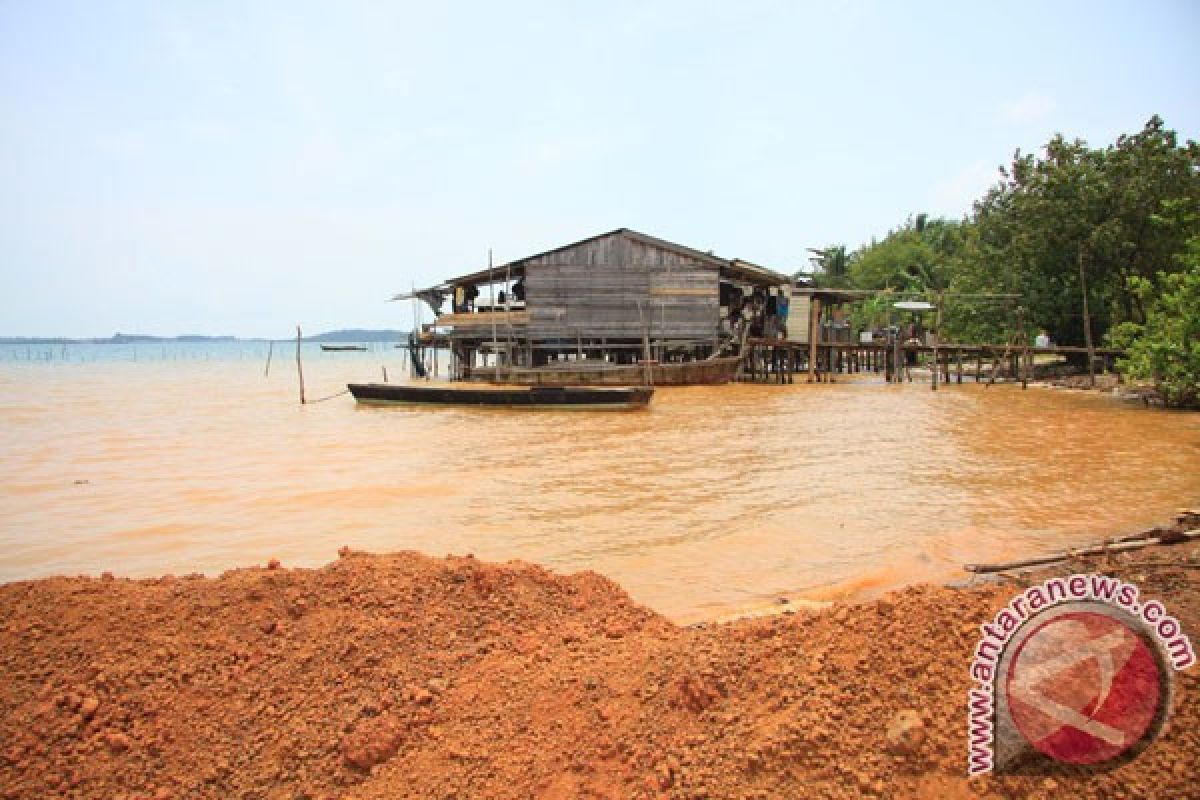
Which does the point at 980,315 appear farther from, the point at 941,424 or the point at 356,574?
the point at 356,574

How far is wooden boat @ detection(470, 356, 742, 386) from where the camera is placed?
82.5ft

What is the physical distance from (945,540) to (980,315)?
2405 cm

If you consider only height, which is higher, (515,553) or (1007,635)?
(1007,635)

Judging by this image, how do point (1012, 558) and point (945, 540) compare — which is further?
point (945, 540)

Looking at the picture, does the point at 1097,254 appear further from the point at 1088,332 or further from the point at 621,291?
the point at 621,291

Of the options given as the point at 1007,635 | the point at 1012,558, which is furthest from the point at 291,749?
the point at 1012,558

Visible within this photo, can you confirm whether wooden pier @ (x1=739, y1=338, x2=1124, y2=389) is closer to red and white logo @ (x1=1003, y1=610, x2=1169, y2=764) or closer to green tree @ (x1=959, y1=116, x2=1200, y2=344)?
green tree @ (x1=959, y1=116, x2=1200, y2=344)

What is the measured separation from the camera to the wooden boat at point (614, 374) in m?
25.1

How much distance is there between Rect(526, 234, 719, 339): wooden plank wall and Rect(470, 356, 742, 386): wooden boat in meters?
1.50

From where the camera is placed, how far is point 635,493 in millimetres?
8617

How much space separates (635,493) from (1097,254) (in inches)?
837

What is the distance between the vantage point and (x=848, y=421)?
49.5 feet

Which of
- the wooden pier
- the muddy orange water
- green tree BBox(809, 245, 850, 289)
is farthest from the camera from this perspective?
green tree BBox(809, 245, 850, 289)

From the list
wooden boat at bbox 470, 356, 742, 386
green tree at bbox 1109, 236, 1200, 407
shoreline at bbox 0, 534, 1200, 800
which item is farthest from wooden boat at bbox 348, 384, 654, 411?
shoreline at bbox 0, 534, 1200, 800
